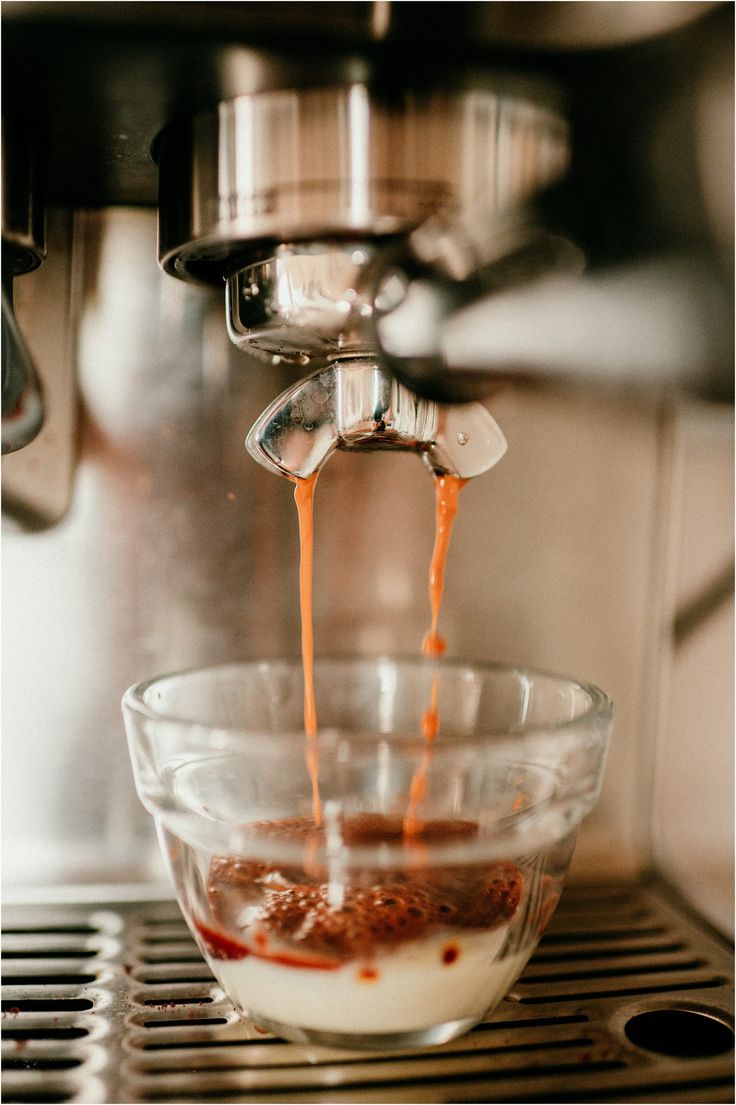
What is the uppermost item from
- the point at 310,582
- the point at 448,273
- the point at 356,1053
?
the point at 448,273

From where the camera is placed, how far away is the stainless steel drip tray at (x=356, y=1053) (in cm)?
35

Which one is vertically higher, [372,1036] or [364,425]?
[364,425]

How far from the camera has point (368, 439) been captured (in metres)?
0.39

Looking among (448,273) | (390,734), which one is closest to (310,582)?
(390,734)

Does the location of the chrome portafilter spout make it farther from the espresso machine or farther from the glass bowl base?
the glass bowl base

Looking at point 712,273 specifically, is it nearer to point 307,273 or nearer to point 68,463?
point 307,273

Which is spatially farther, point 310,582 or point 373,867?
point 310,582

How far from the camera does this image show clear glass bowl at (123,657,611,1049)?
0.35m

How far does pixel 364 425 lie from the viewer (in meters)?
0.39

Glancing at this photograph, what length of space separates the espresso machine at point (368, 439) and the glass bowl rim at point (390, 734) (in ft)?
0.10

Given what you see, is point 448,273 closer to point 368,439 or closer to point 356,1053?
point 368,439

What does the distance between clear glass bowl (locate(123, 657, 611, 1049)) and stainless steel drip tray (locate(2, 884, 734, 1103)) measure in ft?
0.05

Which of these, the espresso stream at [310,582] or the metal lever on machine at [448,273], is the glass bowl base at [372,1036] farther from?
the metal lever on machine at [448,273]

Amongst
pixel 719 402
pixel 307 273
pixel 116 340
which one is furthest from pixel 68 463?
pixel 719 402
